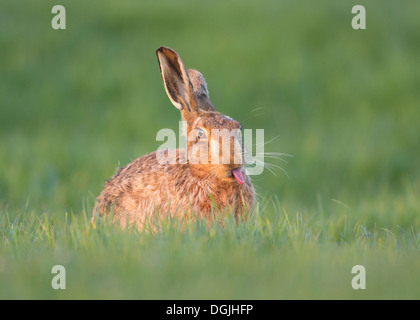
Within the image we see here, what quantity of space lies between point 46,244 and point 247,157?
1.94 meters

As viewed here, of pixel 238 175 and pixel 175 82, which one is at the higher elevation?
pixel 175 82

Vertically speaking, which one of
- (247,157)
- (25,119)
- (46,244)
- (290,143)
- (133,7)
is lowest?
(46,244)

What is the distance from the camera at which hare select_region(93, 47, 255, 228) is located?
6344 mm

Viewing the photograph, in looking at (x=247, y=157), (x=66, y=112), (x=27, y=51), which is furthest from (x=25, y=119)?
(x=247, y=157)

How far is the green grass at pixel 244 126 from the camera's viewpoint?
476 cm

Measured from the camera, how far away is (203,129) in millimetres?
6438

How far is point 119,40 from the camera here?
1820 cm

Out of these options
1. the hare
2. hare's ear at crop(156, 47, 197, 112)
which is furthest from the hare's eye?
hare's ear at crop(156, 47, 197, 112)

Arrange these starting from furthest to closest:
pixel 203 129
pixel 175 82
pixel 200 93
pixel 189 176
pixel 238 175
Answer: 1. pixel 200 93
2. pixel 175 82
3. pixel 189 176
4. pixel 203 129
5. pixel 238 175

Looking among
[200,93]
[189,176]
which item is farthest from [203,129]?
[200,93]

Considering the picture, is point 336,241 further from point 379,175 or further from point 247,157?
point 379,175

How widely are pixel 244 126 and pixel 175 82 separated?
8330 mm

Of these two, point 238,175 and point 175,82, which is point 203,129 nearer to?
point 238,175

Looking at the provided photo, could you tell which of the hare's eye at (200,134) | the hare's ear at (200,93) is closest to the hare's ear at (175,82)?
the hare's ear at (200,93)
